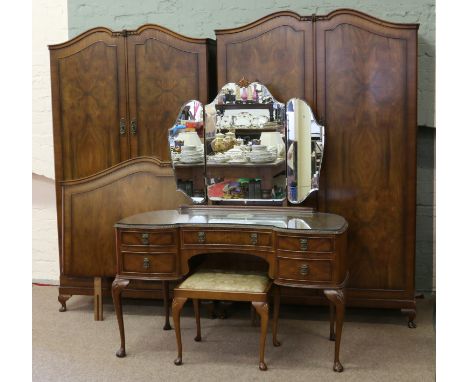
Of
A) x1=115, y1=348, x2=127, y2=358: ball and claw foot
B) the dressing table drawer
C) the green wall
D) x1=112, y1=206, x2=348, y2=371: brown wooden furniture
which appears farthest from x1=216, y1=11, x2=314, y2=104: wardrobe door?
x1=115, y1=348, x2=127, y2=358: ball and claw foot

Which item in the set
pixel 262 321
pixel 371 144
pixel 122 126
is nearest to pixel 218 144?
pixel 122 126

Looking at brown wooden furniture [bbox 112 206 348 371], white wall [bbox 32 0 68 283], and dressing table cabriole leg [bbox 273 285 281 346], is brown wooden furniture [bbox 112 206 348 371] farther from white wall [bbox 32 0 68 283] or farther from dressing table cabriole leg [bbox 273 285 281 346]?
white wall [bbox 32 0 68 283]

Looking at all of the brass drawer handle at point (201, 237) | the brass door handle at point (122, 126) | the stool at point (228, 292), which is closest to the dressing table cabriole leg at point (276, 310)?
the stool at point (228, 292)

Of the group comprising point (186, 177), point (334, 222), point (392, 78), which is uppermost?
point (392, 78)

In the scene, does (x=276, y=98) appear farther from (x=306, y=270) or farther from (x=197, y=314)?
(x=197, y=314)

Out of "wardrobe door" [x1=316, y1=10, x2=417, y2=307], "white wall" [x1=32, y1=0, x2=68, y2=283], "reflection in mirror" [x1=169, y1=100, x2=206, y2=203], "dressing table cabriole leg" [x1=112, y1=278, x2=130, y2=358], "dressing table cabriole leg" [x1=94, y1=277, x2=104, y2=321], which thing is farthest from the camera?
"white wall" [x1=32, y1=0, x2=68, y2=283]

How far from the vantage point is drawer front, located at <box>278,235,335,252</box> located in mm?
3035

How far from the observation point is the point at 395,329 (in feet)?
12.1

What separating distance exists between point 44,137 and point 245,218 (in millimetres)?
2250

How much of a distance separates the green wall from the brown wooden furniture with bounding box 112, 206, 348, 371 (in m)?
1.21

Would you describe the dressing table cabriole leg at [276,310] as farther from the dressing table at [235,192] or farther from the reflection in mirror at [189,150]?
the reflection in mirror at [189,150]

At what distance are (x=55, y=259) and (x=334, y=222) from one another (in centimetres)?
270
